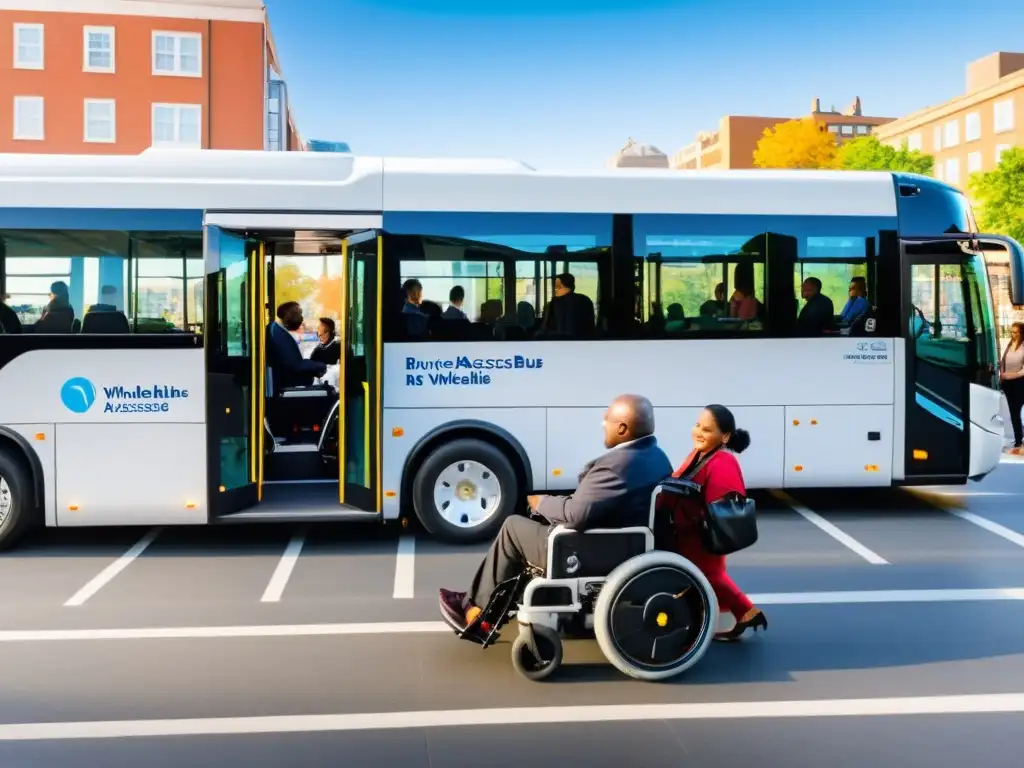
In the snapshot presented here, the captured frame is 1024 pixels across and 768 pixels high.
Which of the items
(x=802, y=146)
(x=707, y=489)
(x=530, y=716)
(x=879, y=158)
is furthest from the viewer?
(x=802, y=146)

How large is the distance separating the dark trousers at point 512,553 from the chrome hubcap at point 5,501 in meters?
4.70

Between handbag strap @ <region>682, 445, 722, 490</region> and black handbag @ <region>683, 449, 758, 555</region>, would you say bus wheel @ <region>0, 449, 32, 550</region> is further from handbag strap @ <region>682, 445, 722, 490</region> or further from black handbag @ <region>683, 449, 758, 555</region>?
black handbag @ <region>683, 449, 758, 555</region>

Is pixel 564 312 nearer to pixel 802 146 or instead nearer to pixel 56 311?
pixel 56 311

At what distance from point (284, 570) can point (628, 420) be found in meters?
3.82

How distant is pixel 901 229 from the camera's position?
10766 millimetres

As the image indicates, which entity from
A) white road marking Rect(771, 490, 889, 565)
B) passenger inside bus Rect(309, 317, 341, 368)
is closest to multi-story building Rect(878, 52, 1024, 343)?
white road marking Rect(771, 490, 889, 565)

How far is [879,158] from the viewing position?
5675 centimetres

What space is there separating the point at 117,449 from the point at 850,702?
20.1ft

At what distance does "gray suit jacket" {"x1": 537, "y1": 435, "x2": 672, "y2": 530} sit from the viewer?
612 centimetres

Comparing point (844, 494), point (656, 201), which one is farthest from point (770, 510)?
point (656, 201)

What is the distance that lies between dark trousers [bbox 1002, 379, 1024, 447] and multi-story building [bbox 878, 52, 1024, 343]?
2019 inches

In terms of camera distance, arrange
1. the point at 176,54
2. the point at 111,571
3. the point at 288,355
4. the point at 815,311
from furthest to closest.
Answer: the point at 176,54
the point at 288,355
the point at 815,311
the point at 111,571

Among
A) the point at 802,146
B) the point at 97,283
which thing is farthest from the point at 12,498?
the point at 802,146

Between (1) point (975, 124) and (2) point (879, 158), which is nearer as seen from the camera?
(2) point (879, 158)
